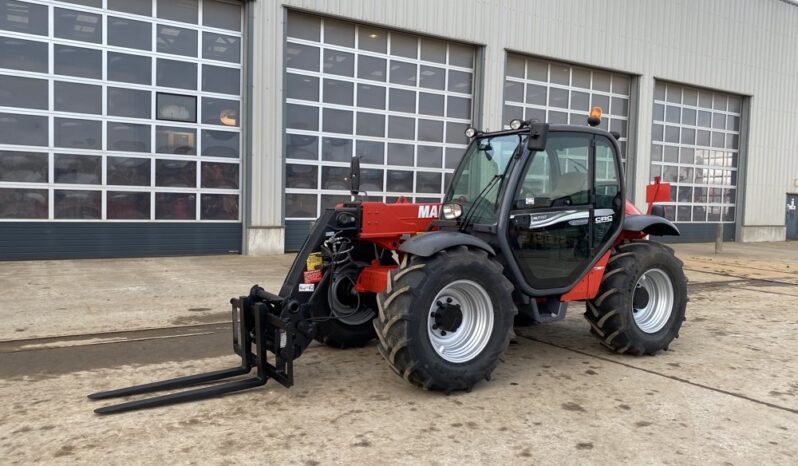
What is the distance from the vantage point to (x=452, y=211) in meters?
5.07

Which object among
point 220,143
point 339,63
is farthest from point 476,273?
point 339,63

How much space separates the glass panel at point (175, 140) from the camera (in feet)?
42.1

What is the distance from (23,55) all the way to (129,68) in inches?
73.8

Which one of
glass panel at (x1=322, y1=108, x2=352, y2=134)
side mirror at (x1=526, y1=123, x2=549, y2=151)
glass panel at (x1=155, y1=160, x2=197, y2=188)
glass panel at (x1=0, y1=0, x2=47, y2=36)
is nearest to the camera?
side mirror at (x1=526, y1=123, x2=549, y2=151)

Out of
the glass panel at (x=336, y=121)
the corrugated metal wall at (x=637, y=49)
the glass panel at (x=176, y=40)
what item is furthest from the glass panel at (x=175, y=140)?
the glass panel at (x=336, y=121)

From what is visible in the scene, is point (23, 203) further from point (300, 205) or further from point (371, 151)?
point (371, 151)

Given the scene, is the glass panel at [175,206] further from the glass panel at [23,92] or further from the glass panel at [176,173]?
the glass panel at [23,92]

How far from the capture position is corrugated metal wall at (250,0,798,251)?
13469 mm

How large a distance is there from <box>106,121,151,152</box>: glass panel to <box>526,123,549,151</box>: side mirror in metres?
10.2

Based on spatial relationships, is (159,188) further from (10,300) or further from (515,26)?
(515,26)

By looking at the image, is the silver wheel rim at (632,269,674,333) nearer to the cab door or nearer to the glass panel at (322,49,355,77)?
the cab door

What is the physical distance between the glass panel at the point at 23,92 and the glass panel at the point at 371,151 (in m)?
6.73

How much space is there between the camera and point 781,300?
8945mm

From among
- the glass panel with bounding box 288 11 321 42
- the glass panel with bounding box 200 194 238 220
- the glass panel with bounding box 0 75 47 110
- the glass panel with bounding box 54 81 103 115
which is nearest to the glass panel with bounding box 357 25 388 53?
the glass panel with bounding box 288 11 321 42
